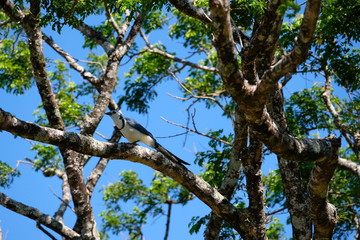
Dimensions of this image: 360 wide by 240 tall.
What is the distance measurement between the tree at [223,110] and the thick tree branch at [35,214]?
0.05ft

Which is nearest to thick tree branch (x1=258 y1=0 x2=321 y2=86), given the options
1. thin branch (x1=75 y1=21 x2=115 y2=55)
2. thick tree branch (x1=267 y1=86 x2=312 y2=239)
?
thick tree branch (x1=267 y1=86 x2=312 y2=239)

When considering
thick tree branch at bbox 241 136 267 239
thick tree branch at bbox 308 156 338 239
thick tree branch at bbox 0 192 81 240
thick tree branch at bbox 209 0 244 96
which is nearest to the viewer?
thick tree branch at bbox 209 0 244 96

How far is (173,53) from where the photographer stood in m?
10.9

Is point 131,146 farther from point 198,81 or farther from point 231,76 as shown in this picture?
point 198,81

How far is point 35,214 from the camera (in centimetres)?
651

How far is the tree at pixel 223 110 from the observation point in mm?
3854

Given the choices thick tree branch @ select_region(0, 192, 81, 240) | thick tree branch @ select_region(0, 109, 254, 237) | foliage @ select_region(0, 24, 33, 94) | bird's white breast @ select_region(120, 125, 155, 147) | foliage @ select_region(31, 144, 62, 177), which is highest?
foliage @ select_region(0, 24, 33, 94)

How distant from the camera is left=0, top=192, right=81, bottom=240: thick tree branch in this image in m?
6.34

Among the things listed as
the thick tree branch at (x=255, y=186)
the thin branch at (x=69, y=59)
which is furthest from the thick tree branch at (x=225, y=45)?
the thin branch at (x=69, y=59)

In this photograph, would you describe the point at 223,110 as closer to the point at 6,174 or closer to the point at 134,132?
the point at 134,132

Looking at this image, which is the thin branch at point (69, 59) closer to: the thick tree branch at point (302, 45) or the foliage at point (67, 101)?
the foliage at point (67, 101)

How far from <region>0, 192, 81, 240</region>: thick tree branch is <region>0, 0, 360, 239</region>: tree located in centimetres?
1

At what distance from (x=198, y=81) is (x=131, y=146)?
23.5ft

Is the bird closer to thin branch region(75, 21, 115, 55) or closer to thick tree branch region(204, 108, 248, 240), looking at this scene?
thick tree branch region(204, 108, 248, 240)
